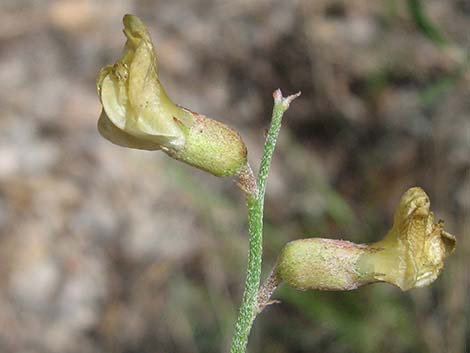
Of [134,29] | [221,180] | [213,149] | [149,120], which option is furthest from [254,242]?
[221,180]

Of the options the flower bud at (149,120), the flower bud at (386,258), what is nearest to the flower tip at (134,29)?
the flower bud at (149,120)

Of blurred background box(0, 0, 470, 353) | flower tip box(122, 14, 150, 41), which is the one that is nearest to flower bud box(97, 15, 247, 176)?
flower tip box(122, 14, 150, 41)

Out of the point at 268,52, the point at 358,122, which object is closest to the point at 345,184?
the point at 358,122

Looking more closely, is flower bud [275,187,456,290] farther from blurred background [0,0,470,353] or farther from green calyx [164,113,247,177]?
blurred background [0,0,470,353]

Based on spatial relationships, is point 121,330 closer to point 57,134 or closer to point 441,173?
point 57,134

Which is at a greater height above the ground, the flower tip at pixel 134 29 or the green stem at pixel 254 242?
the flower tip at pixel 134 29

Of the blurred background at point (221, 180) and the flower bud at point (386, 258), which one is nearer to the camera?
the flower bud at point (386, 258)

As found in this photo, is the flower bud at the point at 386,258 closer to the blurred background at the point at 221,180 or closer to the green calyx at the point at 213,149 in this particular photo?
the green calyx at the point at 213,149
